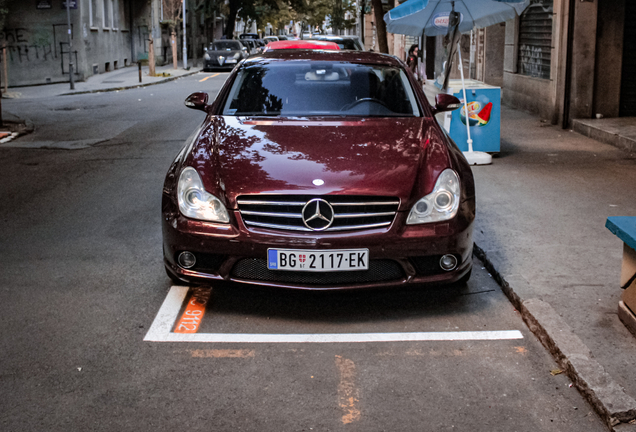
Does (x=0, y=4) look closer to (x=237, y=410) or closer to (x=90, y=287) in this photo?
(x=90, y=287)

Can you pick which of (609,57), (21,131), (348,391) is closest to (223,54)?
(21,131)

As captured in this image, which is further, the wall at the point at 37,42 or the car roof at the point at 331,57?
the wall at the point at 37,42

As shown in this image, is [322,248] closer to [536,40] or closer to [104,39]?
[536,40]

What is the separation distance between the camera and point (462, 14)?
11180 mm

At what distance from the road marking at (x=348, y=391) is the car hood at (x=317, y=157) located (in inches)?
38.4

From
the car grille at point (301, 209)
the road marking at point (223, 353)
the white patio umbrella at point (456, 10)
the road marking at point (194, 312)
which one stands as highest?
the white patio umbrella at point (456, 10)

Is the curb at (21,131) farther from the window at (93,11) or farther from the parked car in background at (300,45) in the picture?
the window at (93,11)

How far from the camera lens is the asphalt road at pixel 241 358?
11.4 ft

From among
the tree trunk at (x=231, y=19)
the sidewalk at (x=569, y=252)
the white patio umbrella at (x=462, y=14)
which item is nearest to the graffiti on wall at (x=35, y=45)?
the white patio umbrella at (x=462, y=14)

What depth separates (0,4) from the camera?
78.4ft

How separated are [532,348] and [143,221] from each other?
13.6 ft

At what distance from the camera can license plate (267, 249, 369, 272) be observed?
435 centimetres

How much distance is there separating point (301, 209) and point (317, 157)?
44 centimetres

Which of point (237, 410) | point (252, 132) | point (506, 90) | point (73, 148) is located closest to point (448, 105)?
point (252, 132)
